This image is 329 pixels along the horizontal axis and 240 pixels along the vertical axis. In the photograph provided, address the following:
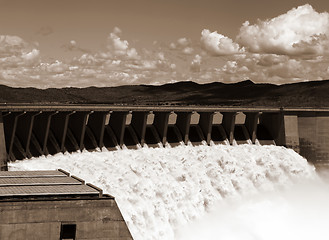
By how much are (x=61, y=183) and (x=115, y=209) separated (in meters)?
5.07

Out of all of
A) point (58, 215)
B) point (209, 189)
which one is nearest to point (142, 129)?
point (209, 189)

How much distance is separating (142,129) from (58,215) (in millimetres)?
28185

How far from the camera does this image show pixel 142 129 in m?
55.8

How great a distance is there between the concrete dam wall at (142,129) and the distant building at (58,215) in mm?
14418

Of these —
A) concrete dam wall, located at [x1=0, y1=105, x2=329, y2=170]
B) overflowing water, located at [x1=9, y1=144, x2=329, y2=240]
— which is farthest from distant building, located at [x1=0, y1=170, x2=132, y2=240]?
concrete dam wall, located at [x1=0, y1=105, x2=329, y2=170]

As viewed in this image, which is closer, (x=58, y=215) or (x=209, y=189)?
(x=58, y=215)

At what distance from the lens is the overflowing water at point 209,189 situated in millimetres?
44312

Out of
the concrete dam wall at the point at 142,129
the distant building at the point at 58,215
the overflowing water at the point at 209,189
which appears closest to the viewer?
the distant building at the point at 58,215

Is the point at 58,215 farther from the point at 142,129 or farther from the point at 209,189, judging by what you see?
the point at 142,129

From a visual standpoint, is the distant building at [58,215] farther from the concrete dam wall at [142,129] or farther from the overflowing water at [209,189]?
the concrete dam wall at [142,129]

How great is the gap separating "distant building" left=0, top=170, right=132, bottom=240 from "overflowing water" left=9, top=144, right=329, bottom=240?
1177 cm

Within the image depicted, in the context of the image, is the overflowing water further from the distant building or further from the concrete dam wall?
the distant building

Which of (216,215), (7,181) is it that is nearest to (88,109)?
(216,215)

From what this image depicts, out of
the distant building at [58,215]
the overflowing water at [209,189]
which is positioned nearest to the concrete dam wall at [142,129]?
the overflowing water at [209,189]
